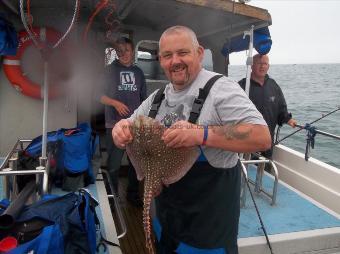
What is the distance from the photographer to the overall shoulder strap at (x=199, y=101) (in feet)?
5.72

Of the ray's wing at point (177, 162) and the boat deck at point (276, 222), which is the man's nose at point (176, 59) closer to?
the ray's wing at point (177, 162)

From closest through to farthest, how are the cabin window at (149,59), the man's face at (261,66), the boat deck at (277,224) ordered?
1. the boat deck at (277,224)
2. the man's face at (261,66)
3. the cabin window at (149,59)

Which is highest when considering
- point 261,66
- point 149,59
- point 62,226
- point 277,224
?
point 149,59

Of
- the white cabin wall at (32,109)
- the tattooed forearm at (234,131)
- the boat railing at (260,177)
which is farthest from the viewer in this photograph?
the white cabin wall at (32,109)

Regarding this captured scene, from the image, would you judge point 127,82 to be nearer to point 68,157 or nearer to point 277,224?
point 68,157

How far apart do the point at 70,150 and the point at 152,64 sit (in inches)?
163

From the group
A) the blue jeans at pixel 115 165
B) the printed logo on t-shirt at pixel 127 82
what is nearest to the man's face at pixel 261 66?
the printed logo on t-shirt at pixel 127 82

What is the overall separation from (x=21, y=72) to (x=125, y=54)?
1.58 meters

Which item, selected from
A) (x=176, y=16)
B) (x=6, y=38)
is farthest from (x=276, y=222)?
(x=6, y=38)

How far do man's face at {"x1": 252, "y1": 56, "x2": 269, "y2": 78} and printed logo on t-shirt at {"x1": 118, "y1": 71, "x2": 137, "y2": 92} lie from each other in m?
1.71

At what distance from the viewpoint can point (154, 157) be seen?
1.77 metres

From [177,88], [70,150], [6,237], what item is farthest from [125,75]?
[6,237]

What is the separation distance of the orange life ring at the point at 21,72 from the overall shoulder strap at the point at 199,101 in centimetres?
317

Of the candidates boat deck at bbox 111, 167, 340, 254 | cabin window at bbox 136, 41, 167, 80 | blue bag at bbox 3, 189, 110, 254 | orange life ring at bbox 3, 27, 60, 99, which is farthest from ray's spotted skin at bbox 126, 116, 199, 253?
cabin window at bbox 136, 41, 167, 80
